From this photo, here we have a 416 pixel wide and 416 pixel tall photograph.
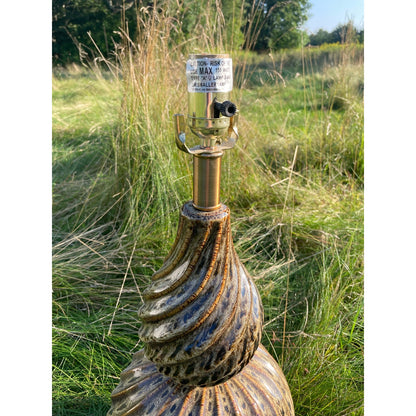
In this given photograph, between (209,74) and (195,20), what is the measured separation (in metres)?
2.09

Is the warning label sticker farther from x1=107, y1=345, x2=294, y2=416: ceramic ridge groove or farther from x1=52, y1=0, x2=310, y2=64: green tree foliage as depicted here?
x1=52, y1=0, x2=310, y2=64: green tree foliage

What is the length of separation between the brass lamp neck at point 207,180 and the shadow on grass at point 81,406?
3.15 feet

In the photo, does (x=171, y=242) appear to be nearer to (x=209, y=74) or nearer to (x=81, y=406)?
(x=81, y=406)

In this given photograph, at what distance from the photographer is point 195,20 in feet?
8.31

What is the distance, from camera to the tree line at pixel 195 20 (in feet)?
6.92

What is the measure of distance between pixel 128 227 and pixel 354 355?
4.24ft

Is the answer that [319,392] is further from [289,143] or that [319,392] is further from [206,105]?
[289,143]

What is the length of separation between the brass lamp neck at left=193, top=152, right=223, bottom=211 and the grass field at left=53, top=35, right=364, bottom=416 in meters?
0.67

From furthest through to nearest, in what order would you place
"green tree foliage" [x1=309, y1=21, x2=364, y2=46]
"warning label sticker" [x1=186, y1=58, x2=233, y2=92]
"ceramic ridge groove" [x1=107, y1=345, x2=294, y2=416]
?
"green tree foliage" [x1=309, y1=21, x2=364, y2=46] < "ceramic ridge groove" [x1=107, y1=345, x2=294, y2=416] < "warning label sticker" [x1=186, y1=58, x2=233, y2=92]

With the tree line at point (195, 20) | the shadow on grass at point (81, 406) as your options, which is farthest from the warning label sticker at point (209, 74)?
the tree line at point (195, 20)

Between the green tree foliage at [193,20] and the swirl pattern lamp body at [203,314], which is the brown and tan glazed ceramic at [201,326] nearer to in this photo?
the swirl pattern lamp body at [203,314]

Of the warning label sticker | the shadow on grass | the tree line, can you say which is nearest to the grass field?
the shadow on grass

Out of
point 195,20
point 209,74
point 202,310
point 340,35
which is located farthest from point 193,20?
point 202,310

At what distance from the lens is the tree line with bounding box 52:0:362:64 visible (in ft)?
6.92
